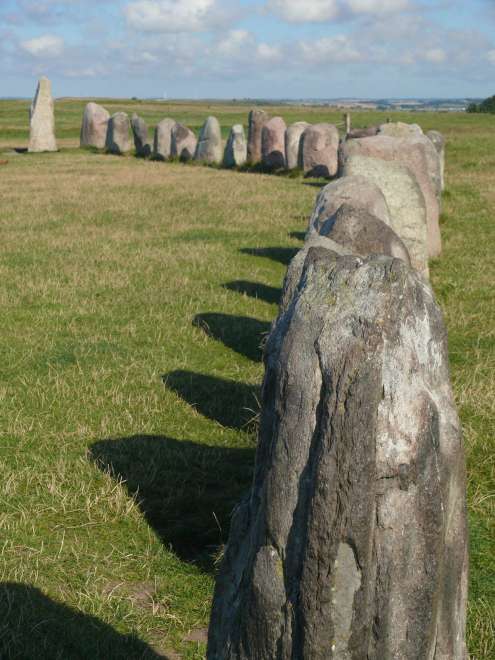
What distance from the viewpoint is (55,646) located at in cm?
434

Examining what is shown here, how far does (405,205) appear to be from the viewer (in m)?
12.5

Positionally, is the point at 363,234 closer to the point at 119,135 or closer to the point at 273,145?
the point at 273,145

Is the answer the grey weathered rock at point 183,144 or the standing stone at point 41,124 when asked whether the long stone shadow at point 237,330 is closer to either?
the grey weathered rock at point 183,144

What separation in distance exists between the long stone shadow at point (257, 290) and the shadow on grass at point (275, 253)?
5.83ft

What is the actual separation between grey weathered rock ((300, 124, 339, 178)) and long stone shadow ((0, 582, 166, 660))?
23165 mm

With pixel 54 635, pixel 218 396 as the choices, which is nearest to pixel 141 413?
pixel 218 396

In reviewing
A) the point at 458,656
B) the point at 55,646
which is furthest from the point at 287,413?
the point at 55,646

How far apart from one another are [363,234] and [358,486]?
20.3 feet

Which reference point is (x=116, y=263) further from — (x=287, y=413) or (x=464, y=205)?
(x=287, y=413)

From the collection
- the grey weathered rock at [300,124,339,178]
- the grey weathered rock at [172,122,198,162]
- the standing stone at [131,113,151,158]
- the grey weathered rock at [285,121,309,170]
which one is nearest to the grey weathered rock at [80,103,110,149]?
the standing stone at [131,113,151,158]

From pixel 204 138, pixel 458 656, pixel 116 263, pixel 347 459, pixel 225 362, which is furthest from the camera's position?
pixel 204 138

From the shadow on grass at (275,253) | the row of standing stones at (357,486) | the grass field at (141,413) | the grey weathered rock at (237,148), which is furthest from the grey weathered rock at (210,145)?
the row of standing stones at (357,486)

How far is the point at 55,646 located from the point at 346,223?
574cm

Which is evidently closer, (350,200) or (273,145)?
(350,200)
